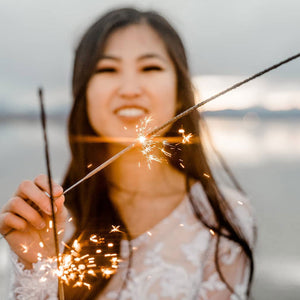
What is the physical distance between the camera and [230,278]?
1.47 m

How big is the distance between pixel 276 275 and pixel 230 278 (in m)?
1.57

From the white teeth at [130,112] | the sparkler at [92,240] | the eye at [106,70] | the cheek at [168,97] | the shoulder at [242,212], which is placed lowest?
the sparkler at [92,240]

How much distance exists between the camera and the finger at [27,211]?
791 millimetres

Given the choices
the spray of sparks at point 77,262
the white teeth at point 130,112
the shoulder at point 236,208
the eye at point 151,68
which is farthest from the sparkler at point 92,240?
the eye at point 151,68

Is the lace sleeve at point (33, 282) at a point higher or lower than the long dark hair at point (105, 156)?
lower

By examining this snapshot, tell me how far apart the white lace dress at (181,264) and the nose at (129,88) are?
550 mm

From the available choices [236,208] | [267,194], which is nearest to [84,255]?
[236,208]

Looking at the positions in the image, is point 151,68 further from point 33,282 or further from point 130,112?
point 33,282

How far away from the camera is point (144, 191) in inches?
64.8

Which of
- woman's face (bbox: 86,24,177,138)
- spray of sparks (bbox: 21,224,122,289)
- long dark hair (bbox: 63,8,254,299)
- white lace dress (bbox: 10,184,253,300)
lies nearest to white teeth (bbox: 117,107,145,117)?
woman's face (bbox: 86,24,177,138)

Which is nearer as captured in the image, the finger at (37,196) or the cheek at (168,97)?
the finger at (37,196)

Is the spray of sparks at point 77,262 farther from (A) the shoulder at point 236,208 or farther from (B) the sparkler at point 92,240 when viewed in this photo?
(A) the shoulder at point 236,208

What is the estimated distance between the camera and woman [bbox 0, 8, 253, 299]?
1.38 m

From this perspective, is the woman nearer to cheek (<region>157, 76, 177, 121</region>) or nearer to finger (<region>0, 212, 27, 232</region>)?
cheek (<region>157, 76, 177, 121</region>)
